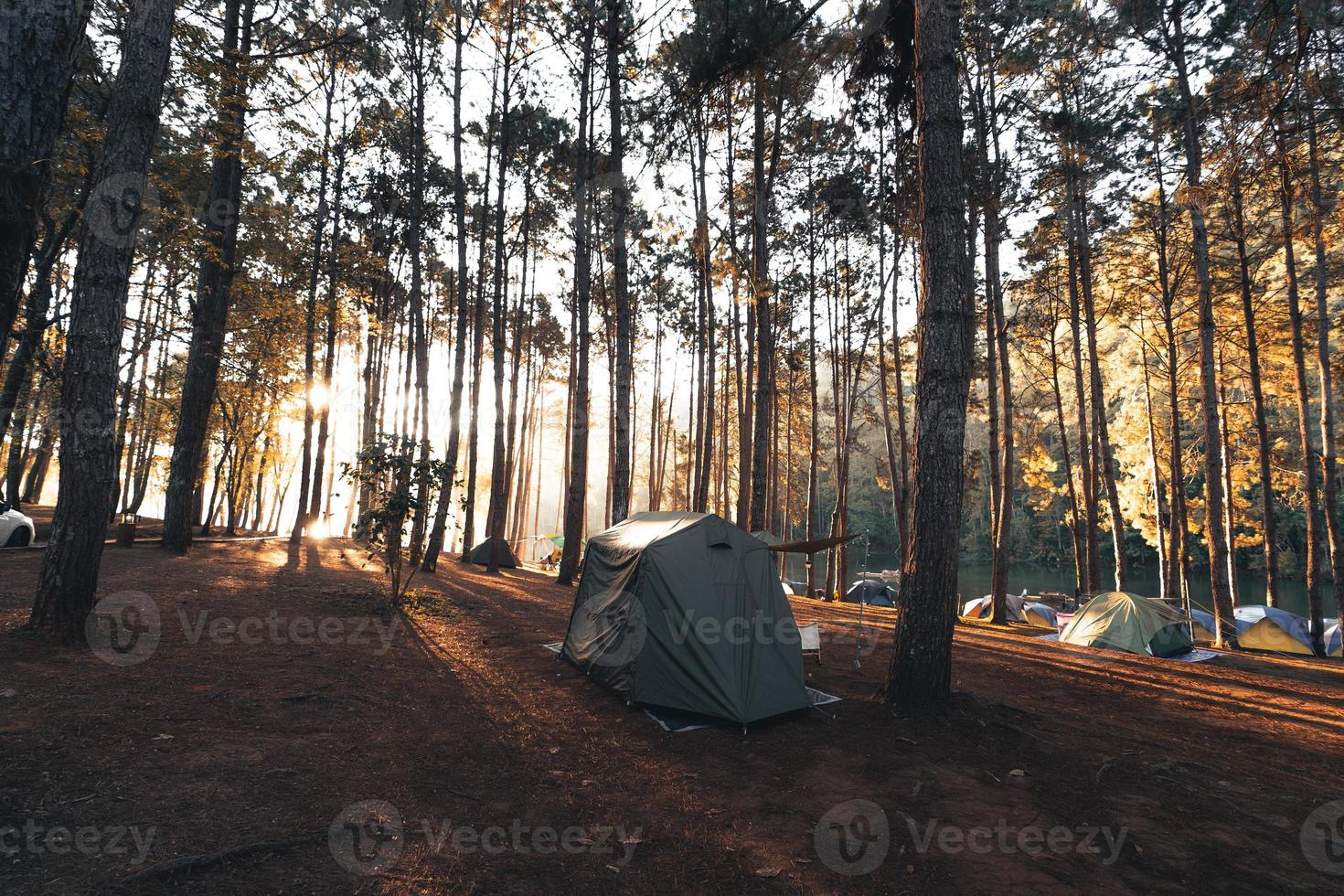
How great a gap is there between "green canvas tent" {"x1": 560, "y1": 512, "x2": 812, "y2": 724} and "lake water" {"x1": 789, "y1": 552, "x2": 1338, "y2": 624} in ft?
99.3

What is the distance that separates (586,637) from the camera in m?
7.05

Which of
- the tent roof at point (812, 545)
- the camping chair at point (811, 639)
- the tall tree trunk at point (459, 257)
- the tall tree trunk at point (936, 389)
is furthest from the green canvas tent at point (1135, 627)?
the tall tree trunk at point (459, 257)

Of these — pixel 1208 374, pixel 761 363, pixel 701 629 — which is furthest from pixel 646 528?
pixel 1208 374

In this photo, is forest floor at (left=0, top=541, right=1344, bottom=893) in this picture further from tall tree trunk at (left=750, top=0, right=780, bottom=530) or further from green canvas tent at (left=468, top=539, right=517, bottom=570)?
green canvas tent at (left=468, top=539, right=517, bottom=570)

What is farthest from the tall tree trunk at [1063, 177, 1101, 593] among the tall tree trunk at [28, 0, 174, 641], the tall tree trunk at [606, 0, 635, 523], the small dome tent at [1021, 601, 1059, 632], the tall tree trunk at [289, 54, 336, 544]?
the tall tree trunk at [289, 54, 336, 544]

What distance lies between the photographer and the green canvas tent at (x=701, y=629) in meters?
5.71

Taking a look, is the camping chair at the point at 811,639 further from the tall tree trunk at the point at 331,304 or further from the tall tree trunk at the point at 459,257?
the tall tree trunk at the point at 331,304

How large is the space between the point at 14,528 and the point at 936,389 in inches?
645

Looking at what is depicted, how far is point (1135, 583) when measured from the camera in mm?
41656

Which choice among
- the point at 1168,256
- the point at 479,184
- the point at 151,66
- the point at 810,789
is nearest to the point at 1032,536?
the point at 1168,256

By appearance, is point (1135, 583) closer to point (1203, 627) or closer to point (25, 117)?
point (1203, 627)

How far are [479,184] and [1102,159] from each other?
56.7ft

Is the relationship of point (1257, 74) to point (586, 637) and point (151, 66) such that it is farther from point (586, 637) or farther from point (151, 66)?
point (151, 66)

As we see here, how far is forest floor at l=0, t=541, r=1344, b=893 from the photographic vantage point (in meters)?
3.19
